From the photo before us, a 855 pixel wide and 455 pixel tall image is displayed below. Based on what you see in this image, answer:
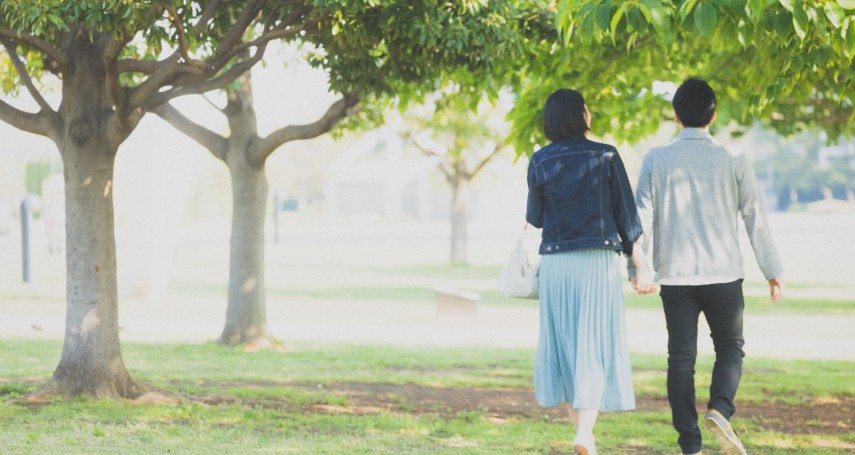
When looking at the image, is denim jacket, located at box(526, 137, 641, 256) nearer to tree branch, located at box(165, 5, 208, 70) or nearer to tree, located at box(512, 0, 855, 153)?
tree, located at box(512, 0, 855, 153)

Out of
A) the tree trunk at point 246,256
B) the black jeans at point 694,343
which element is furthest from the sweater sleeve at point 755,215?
the tree trunk at point 246,256

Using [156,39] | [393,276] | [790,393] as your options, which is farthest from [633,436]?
[393,276]

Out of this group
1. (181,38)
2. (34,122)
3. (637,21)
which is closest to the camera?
(637,21)

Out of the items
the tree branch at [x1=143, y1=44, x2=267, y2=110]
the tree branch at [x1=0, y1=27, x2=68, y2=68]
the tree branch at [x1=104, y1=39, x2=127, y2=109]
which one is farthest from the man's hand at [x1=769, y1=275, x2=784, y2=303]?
the tree branch at [x1=0, y1=27, x2=68, y2=68]

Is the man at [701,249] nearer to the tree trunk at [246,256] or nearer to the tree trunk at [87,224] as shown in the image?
the tree trunk at [87,224]

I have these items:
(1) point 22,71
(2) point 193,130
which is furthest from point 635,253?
(2) point 193,130

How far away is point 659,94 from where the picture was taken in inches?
460

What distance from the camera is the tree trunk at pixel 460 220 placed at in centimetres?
3328

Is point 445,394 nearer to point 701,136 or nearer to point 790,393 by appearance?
point 790,393

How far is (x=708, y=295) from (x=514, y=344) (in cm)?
895

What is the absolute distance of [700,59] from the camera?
11.0 m

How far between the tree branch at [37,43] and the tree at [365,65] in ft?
5.94

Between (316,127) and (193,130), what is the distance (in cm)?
179

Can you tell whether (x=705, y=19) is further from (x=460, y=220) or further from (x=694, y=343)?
(x=460, y=220)
